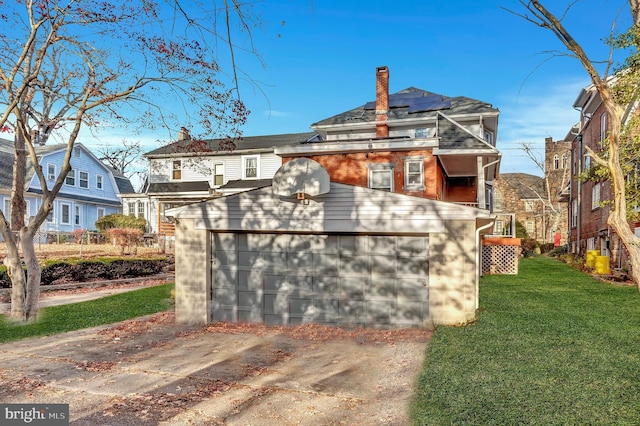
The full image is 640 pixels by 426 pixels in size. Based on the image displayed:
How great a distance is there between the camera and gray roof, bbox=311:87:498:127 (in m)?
21.3

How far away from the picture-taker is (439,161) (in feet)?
61.4

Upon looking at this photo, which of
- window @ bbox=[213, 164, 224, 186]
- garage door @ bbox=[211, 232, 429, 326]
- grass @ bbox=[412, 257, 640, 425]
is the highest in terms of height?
window @ bbox=[213, 164, 224, 186]

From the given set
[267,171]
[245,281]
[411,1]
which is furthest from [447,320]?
[267,171]

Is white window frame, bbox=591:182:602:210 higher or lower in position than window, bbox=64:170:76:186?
lower

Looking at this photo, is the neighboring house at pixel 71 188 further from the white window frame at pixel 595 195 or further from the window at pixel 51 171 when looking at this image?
the white window frame at pixel 595 195

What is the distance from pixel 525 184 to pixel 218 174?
37.8m

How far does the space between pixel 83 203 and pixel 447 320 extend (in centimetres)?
3567

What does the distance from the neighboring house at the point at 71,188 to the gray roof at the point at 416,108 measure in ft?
72.0

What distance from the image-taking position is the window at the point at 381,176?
59.9 ft

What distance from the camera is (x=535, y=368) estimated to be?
6590mm

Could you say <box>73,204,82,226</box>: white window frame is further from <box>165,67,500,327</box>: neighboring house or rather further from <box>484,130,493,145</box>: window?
<box>484,130,493,145</box>: window

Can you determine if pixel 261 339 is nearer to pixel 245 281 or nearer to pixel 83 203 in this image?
pixel 245 281

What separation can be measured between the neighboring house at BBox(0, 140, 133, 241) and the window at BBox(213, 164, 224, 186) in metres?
11.9

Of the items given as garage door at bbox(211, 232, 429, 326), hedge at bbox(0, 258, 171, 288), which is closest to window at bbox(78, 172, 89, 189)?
hedge at bbox(0, 258, 171, 288)
